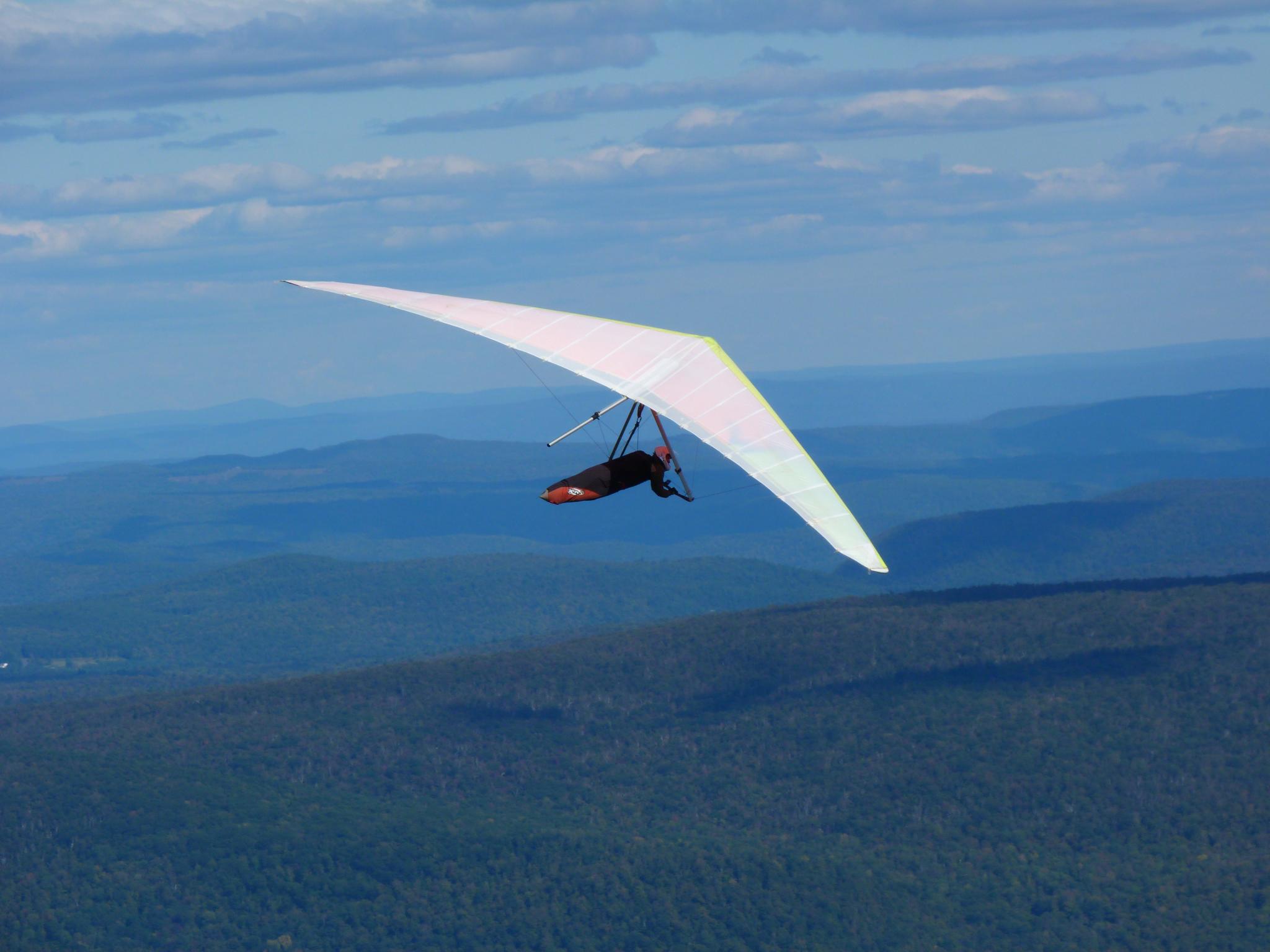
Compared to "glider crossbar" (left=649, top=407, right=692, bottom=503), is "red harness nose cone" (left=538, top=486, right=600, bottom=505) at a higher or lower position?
lower

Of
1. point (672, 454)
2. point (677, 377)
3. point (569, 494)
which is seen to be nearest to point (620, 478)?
point (672, 454)

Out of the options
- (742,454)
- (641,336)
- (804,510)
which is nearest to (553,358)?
(641,336)

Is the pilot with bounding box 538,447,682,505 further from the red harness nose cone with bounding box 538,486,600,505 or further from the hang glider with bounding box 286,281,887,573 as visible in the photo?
the hang glider with bounding box 286,281,887,573

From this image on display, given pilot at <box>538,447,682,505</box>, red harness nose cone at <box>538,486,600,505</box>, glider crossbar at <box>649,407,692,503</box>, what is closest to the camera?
glider crossbar at <box>649,407,692,503</box>

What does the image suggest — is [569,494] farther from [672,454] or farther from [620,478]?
[672,454]

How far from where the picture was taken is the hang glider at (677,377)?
50.9 m

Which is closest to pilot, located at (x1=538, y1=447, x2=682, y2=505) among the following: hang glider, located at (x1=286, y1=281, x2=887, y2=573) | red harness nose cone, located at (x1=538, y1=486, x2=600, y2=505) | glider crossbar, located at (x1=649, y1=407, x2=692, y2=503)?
red harness nose cone, located at (x1=538, y1=486, x2=600, y2=505)

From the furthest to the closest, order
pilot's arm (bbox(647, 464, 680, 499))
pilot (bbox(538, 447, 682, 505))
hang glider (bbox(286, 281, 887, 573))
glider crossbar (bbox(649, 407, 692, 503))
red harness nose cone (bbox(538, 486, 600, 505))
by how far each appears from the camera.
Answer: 1. pilot's arm (bbox(647, 464, 680, 499))
2. pilot (bbox(538, 447, 682, 505))
3. red harness nose cone (bbox(538, 486, 600, 505))
4. glider crossbar (bbox(649, 407, 692, 503))
5. hang glider (bbox(286, 281, 887, 573))

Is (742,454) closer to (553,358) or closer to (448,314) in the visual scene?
(553,358)

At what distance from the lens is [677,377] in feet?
201

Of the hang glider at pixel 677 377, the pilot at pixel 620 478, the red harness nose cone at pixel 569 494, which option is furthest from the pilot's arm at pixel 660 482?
the hang glider at pixel 677 377

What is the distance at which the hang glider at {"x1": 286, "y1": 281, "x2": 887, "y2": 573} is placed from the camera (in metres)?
50.9

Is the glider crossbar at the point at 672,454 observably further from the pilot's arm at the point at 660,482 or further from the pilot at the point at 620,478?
the pilot's arm at the point at 660,482

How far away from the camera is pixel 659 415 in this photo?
6122 cm
